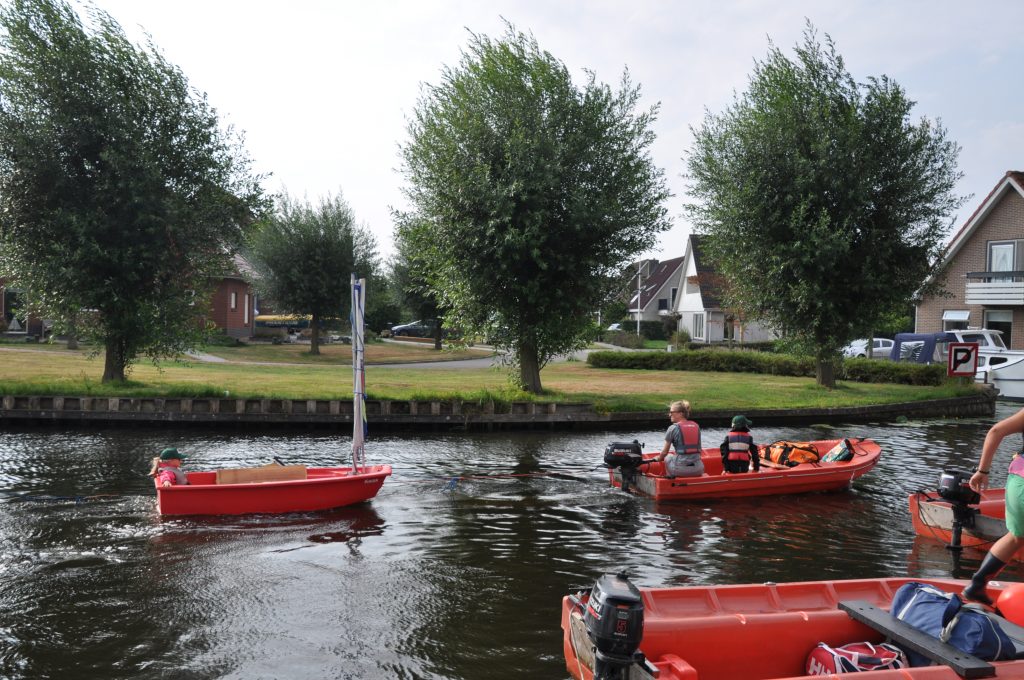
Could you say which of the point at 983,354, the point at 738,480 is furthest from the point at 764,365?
the point at 738,480

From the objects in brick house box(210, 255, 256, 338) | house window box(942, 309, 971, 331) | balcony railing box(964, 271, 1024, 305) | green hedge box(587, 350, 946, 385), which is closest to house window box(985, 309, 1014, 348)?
house window box(942, 309, 971, 331)

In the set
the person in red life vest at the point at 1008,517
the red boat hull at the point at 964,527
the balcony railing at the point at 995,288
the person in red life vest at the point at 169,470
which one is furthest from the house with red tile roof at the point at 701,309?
the person in red life vest at the point at 1008,517

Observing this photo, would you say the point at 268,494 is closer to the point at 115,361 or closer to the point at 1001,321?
the point at 115,361

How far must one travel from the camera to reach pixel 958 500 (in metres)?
11.5

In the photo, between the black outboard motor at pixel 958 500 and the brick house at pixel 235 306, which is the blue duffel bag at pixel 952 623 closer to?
the black outboard motor at pixel 958 500

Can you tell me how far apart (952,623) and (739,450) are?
884 cm

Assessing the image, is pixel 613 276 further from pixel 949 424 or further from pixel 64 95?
pixel 64 95

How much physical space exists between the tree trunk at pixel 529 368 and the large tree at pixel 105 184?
407 inches

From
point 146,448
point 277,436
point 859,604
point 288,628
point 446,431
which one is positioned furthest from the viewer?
point 446,431

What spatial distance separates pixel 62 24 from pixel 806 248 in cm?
2384

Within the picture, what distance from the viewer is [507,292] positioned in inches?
992

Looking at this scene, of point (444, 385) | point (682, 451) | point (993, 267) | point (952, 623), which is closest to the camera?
point (952, 623)

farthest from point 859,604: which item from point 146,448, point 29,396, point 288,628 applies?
point 29,396

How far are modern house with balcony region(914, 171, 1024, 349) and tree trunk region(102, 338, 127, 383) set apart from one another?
34.5m
